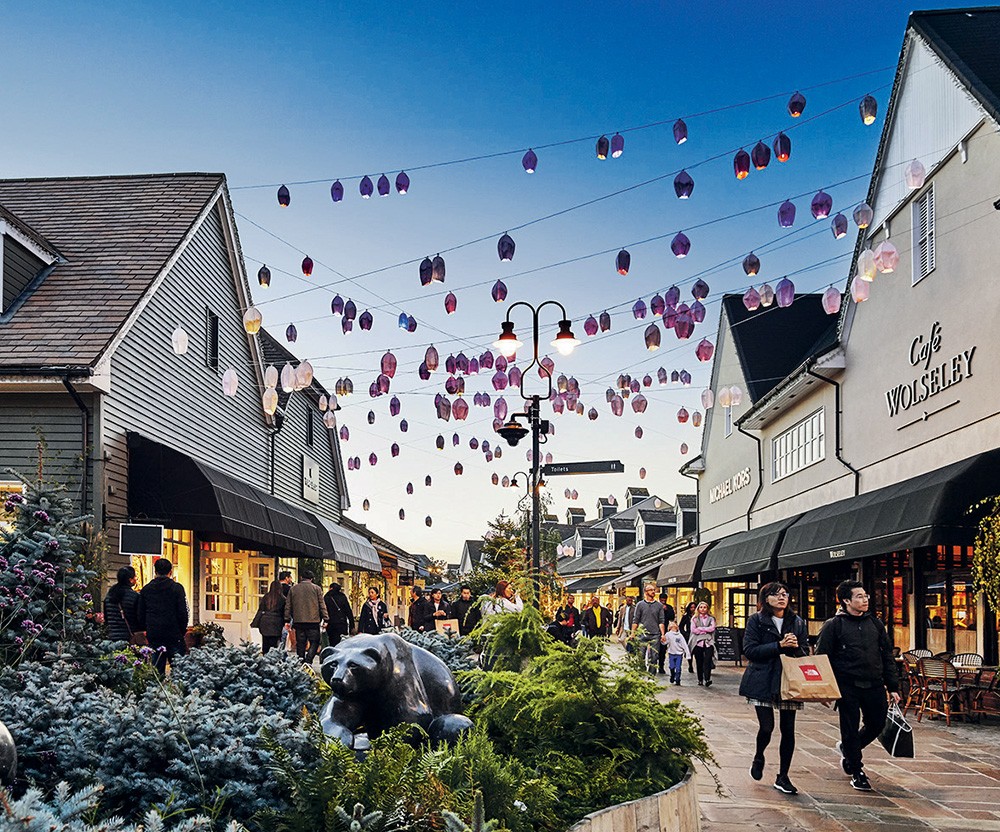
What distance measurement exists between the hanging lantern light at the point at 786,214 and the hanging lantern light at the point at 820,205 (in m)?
0.23

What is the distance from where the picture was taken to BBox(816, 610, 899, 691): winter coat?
9016 mm

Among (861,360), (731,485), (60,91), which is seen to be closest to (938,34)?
(861,360)

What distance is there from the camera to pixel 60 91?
16625 millimetres

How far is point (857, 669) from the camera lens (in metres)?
9.03

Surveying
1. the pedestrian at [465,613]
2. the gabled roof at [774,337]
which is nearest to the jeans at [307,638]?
the pedestrian at [465,613]

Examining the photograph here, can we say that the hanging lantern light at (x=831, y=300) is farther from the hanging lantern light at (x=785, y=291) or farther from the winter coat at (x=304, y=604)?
the winter coat at (x=304, y=604)

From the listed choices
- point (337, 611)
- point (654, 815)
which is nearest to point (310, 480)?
point (337, 611)

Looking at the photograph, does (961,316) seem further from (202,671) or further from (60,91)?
(60,91)

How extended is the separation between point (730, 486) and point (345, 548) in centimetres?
1218

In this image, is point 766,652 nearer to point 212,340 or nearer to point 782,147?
point 782,147

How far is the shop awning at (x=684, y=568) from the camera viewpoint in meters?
29.4

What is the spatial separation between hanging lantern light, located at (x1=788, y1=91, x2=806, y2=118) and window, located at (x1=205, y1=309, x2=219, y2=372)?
12.0 metres

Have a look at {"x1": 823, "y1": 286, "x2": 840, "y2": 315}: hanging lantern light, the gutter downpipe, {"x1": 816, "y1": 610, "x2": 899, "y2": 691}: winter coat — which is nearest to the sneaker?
{"x1": 816, "y1": 610, "x2": 899, "y2": 691}: winter coat

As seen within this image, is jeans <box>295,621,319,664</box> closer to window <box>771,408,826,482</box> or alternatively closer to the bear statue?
window <box>771,408,826,482</box>
